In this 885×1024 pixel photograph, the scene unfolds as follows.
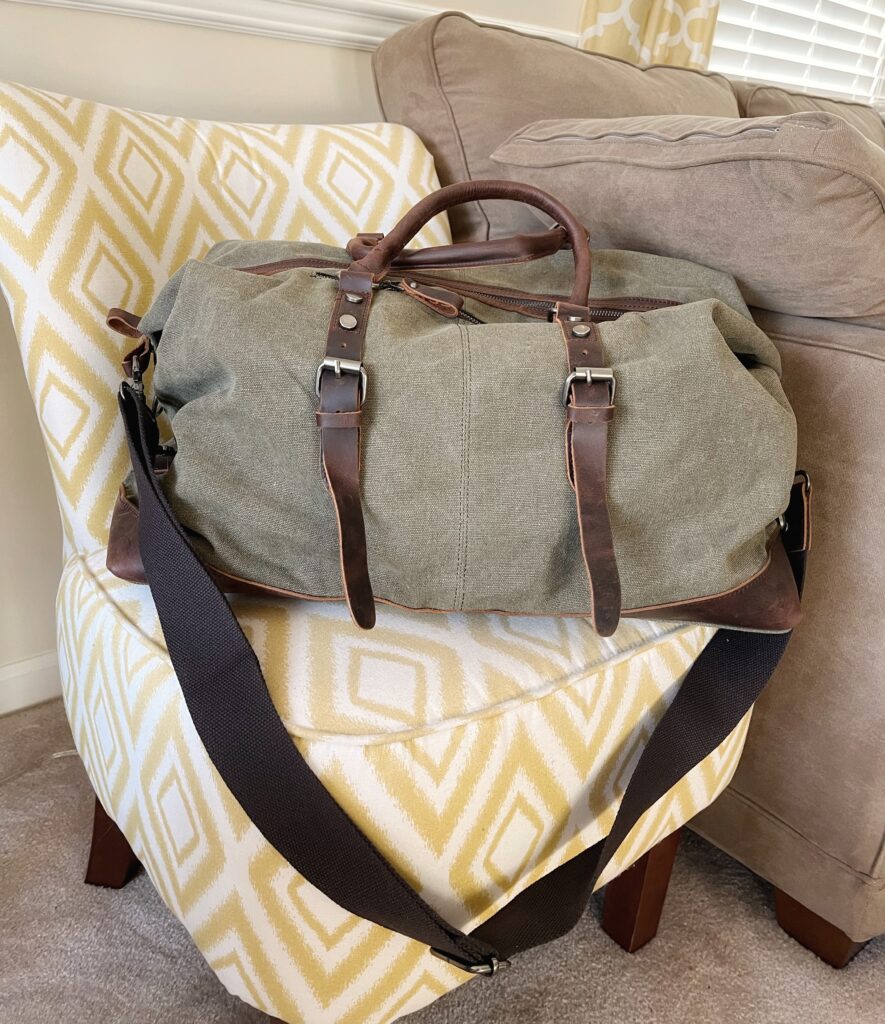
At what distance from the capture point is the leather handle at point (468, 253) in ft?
2.13

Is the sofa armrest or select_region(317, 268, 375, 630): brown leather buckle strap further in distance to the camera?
the sofa armrest

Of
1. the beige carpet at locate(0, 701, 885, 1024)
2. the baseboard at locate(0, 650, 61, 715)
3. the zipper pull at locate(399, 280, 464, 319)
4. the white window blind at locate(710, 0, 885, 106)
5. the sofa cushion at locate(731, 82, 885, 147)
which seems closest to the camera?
the zipper pull at locate(399, 280, 464, 319)

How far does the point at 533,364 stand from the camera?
0.55 metres

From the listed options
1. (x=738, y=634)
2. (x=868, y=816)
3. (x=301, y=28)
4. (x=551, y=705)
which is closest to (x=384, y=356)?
(x=551, y=705)

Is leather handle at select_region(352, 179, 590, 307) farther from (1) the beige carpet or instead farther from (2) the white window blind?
(2) the white window blind

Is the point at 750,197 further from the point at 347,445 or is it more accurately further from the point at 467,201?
the point at 347,445

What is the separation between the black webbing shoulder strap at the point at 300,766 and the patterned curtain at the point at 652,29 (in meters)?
1.13

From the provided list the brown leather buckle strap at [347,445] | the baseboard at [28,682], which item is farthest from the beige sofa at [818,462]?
the baseboard at [28,682]

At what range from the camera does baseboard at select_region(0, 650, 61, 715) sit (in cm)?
106

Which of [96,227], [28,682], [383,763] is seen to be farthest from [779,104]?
[28,682]

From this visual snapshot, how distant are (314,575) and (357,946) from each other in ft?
0.79

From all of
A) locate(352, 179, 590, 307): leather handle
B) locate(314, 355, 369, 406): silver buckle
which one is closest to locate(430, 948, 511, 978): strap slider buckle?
locate(314, 355, 369, 406): silver buckle

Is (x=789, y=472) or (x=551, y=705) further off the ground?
(x=789, y=472)

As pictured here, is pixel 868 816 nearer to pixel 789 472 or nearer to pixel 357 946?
pixel 789 472
